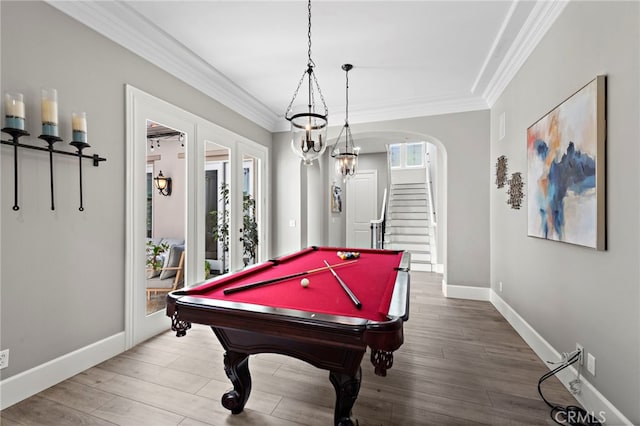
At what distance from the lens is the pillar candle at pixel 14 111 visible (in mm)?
1749

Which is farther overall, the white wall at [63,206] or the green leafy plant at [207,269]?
the green leafy plant at [207,269]

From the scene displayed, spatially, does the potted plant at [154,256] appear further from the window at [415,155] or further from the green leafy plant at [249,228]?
the window at [415,155]

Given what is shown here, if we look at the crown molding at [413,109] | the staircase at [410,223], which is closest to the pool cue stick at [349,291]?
the crown molding at [413,109]

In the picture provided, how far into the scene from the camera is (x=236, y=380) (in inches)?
69.1

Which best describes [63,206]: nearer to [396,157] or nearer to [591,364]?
[591,364]

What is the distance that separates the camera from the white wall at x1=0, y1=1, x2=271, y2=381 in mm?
1834

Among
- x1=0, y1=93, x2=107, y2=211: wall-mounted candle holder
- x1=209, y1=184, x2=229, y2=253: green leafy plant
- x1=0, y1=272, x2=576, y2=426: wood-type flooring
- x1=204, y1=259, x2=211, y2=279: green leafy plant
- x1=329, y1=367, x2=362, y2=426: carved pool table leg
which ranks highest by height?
x1=0, y1=93, x2=107, y2=211: wall-mounted candle holder

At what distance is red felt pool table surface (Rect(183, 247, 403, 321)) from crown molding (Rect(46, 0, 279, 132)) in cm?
228

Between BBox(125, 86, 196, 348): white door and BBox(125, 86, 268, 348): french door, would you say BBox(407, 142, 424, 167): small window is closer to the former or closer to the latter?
BBox(125, 86, 268, 348): french door

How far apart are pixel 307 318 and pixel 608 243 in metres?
1.78

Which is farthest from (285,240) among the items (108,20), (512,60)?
(512,60)

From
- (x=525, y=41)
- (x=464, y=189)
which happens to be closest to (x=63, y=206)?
(x=525, y=41)

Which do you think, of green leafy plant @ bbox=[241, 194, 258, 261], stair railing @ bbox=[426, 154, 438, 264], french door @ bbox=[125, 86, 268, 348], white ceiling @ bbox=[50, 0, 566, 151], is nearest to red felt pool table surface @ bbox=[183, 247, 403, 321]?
french door @ bbox=[125, 86, 268, 348]

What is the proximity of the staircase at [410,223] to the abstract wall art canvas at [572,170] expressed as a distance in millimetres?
4018
